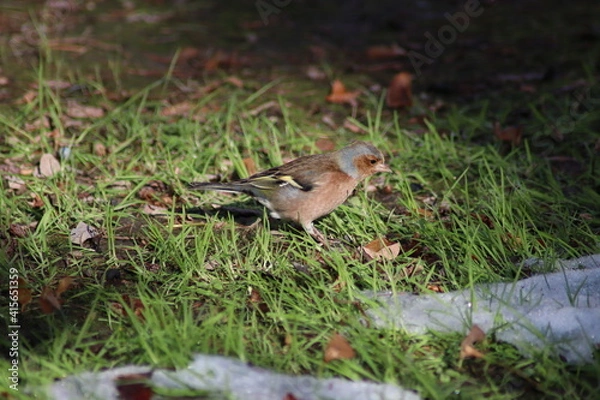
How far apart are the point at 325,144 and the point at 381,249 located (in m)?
1.54

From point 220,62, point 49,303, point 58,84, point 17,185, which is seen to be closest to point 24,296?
point 49,303

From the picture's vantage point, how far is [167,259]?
4293mm

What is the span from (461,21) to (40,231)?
5408mm

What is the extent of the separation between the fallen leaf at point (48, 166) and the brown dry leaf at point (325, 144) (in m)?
1.78

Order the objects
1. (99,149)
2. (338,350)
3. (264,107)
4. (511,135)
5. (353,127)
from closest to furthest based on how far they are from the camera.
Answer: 1. (338,350)
2. (99,149)
3. (511,135)
4. (353,127)
5. (264,107)

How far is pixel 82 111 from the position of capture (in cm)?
599

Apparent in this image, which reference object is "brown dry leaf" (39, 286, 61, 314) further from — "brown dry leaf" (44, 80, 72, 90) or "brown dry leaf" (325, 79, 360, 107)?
"brown dry leaf" (325, 79, 360, 107)

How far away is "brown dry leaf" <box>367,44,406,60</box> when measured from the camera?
7.51 metres

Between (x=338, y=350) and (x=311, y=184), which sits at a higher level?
(x=311, y=184)

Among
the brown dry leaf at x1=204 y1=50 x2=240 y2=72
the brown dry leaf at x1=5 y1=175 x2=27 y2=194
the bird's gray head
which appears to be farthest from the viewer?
the brown dry leaf at x1=204 y1=50 x2=240 y2=72

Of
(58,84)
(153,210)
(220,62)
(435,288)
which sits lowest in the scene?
(435,288)

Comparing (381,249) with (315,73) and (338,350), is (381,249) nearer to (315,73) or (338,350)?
(338,350)

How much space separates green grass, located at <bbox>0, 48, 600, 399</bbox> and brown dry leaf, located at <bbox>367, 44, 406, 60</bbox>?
1.24 meters

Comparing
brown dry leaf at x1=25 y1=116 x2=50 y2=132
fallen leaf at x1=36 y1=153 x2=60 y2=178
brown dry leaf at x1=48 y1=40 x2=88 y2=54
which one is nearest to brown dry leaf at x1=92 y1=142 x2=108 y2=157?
fallen leaf at x1=36 y1=153 x2=60 y2=178
